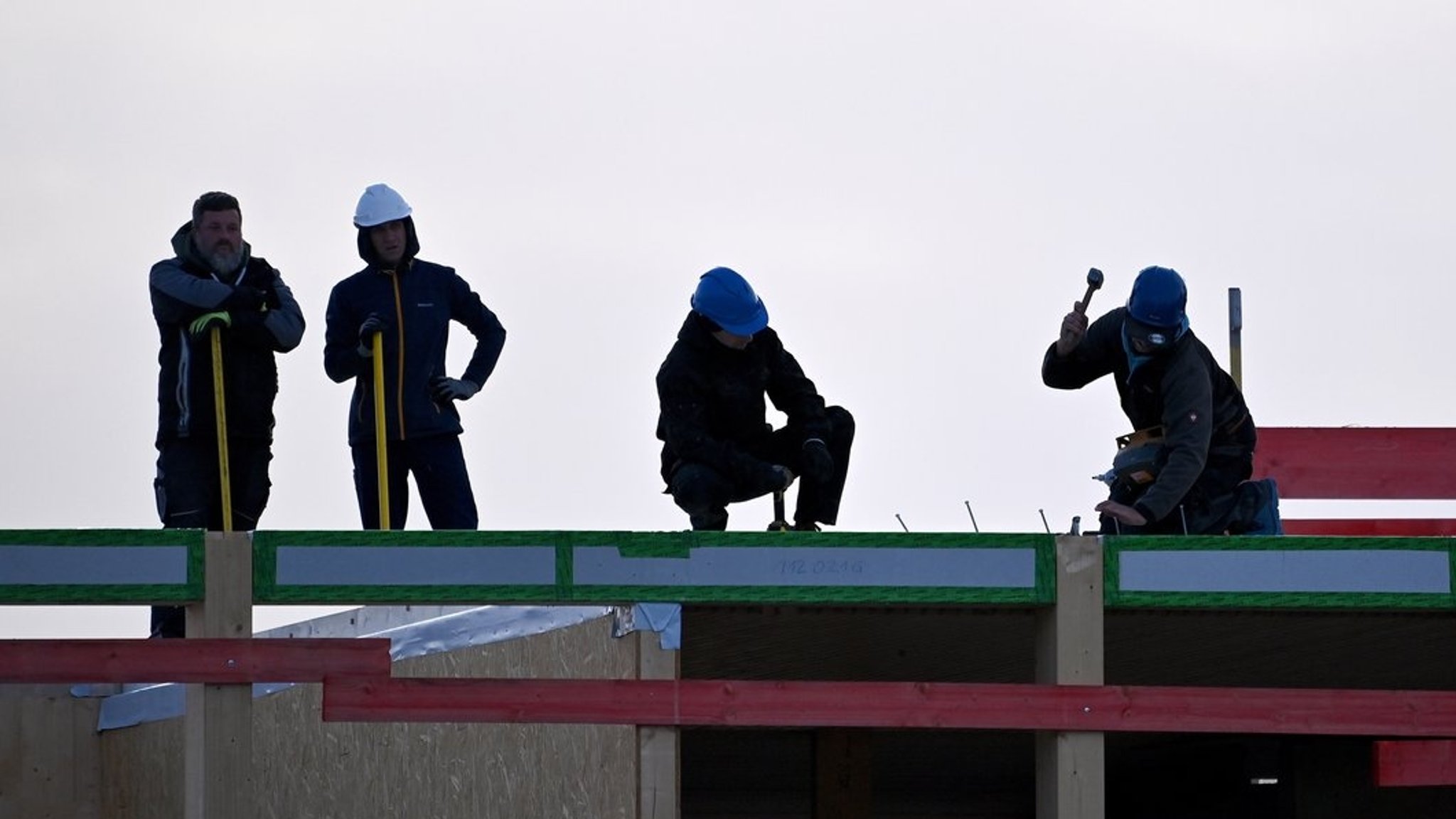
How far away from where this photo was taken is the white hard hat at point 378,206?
9328 mm

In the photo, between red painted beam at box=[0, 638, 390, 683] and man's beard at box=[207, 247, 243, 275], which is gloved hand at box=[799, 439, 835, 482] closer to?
red painted beam at box=[0, 638, 390, 683]

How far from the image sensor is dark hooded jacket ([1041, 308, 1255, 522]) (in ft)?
27.8

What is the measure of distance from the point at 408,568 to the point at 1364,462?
18.6 feet

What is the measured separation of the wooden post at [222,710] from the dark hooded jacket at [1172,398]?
9.86 feet

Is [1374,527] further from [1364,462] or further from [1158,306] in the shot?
[1158,306]

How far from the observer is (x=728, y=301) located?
8703 mm

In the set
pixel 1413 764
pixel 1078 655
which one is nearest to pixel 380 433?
pixel 1078 655

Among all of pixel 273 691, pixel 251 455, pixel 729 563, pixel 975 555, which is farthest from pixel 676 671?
pixel 273 691

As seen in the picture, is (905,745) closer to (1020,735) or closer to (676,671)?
(1020,735)

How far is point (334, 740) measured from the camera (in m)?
11.0

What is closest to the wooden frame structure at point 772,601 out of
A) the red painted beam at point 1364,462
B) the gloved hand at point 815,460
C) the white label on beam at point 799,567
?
the white label on beam at point 799,567

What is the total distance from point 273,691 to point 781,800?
236 centimetres

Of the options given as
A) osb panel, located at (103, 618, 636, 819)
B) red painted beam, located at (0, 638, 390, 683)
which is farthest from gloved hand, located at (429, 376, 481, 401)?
A: red painted beam, located at (0, 638, 390, 683)

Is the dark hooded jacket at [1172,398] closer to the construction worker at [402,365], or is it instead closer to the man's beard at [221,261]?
the construction worker at [402,365]
